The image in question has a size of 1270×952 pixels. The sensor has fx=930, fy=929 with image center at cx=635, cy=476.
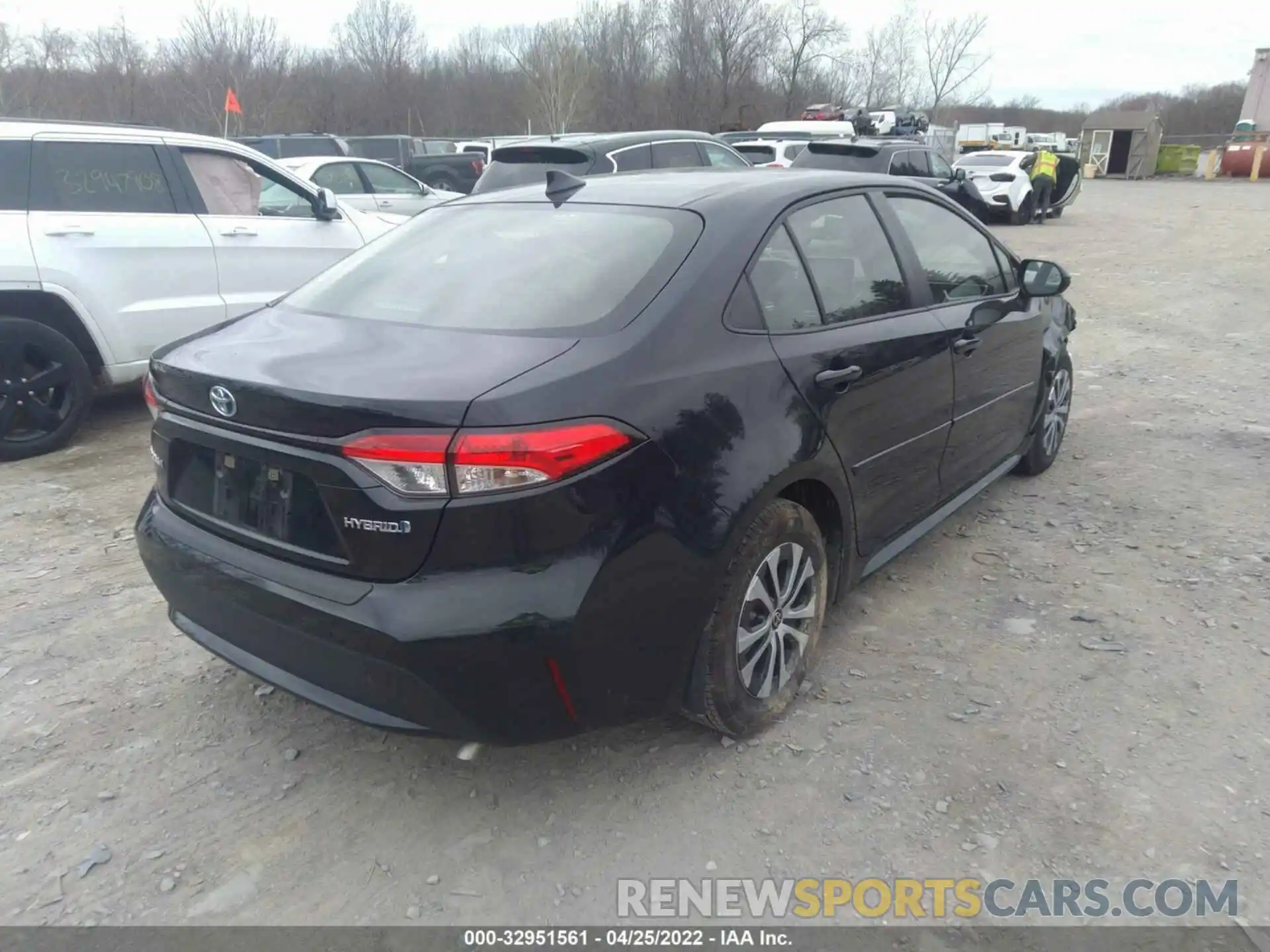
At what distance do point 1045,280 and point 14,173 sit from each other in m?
5.62

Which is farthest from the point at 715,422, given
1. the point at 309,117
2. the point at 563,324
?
the point at 309,117

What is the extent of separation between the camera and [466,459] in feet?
6.98

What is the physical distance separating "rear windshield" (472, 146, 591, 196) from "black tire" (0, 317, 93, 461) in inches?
164

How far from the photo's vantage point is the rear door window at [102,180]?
5465 millimetres

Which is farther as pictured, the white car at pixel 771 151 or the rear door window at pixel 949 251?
the white car at pixel 771 151

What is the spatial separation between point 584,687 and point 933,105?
65069 millimetres

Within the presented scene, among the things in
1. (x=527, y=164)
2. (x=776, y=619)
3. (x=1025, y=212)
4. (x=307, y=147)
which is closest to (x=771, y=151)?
(x=1025, y=212)

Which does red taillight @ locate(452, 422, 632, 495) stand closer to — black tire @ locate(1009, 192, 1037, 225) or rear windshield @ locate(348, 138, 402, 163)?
black tire @ locate(1009, 192, 1037, 225)

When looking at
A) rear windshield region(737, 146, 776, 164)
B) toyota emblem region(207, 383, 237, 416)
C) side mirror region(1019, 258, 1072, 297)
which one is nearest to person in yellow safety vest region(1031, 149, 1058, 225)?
rear windshield region(737, 146, 776, 164)

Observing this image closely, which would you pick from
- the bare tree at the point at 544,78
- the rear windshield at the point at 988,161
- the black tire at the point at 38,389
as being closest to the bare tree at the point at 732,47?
the bare tree at the point at 544,78

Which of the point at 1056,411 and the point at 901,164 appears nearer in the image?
the point at 1056,411

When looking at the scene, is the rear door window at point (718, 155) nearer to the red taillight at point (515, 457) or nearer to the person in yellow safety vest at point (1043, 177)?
the red taillight at point (515, 457)

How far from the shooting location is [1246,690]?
316cm

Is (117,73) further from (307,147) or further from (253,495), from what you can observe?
(253,495)
